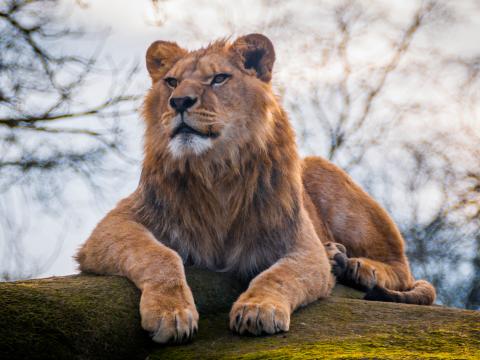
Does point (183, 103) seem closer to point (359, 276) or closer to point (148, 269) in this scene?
point (148, 269)

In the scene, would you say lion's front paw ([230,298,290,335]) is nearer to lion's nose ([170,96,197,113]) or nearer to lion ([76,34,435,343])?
lion ([76,34,435,343])

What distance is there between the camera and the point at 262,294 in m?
3.52

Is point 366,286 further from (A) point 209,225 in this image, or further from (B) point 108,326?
(B) point 108,326

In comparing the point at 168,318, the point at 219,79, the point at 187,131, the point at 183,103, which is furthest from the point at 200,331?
the point at 219,79

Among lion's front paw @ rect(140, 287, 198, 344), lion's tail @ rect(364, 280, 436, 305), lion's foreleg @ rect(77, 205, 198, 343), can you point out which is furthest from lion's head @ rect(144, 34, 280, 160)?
lion's tail @ rect(364, 280, 436, 305)

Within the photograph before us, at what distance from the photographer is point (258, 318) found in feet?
10.7

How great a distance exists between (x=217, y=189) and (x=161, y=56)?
120 cm

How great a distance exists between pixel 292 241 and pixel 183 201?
80 centimetres

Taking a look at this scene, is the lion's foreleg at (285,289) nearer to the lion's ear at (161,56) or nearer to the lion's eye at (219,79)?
the lion's eye at (219,79)

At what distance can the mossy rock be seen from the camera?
288cm

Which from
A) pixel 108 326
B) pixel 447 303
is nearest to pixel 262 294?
pixel 108 326

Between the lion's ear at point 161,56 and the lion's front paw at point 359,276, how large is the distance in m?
2.22

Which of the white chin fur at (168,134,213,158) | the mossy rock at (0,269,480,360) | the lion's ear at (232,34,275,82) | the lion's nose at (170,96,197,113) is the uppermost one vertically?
the lion's ear at (232,34,275,82)

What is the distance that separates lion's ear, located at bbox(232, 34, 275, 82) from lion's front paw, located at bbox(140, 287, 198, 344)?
195 centimetres
